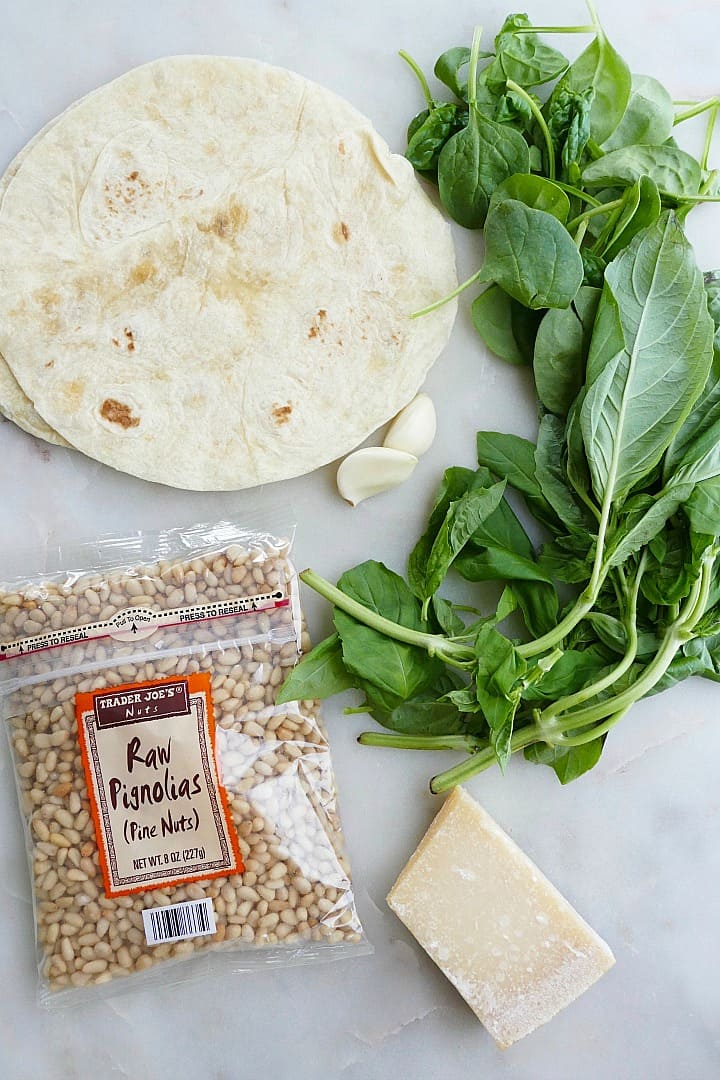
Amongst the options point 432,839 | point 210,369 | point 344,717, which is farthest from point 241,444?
point 432,839

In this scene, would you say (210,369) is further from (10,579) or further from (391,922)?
(391,922)

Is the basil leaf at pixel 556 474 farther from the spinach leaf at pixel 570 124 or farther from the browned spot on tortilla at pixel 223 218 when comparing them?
the browned spot on tortilla at pixel 223 218

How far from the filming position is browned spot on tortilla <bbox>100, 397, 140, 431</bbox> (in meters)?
1.29

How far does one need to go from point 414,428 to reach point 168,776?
0.63 metres

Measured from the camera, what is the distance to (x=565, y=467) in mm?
1346

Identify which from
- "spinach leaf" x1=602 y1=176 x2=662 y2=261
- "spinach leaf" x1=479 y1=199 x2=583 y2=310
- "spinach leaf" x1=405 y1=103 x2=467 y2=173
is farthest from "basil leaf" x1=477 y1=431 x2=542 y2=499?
"spinach leaf" x1=405 y1=103 x2=467 y2=173

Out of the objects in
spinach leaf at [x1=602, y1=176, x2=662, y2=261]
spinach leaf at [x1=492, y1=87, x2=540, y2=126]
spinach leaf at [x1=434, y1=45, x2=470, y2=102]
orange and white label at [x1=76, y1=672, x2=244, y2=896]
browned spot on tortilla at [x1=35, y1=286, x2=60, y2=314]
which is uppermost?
spinach leaf at [x1=434, y1=45, x2=470, y2=102]

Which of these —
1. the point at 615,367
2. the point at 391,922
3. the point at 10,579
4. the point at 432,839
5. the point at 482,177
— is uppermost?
the point at 482,177

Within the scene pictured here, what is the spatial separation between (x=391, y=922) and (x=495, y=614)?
51 cm

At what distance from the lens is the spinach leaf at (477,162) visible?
1.32 m

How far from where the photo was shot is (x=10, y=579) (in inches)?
52.9

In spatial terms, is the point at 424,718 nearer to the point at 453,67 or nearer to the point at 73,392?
the point at 73,392

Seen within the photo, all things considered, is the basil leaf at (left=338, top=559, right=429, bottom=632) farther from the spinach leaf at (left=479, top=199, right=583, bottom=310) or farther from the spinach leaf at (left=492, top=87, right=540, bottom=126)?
the spinach leaf at (left=492, top=87, right=540, bottom=126)

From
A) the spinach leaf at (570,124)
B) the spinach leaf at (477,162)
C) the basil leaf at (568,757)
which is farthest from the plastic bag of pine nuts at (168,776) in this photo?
the spinach leaf at (570,124)
